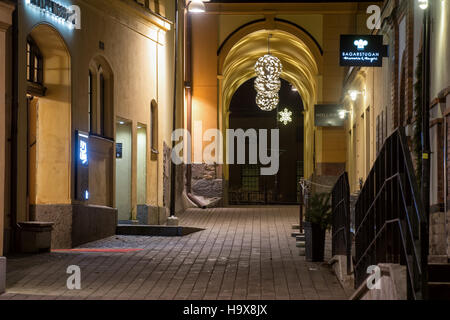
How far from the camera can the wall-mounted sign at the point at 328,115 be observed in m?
30.5

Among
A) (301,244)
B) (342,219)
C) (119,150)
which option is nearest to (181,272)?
(342,219)

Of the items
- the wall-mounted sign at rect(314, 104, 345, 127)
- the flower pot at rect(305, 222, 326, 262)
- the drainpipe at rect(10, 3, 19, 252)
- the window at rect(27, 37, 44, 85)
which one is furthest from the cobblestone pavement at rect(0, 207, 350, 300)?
the wall-mounted sign at rect(314, 104, 345, 127)

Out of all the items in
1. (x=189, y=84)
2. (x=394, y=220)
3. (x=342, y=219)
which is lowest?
(x=342, y=219)

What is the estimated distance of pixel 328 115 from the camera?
1206 inches

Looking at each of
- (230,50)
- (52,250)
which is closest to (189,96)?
(230,50)

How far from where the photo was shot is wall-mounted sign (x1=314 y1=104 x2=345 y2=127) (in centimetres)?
3053

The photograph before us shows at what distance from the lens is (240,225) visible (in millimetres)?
20188

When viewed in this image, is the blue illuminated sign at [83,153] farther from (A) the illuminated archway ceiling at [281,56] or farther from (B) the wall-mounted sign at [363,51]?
(A) the illuminated archway ceiling at [281,56]

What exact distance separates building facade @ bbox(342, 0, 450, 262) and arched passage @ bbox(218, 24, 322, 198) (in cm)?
698

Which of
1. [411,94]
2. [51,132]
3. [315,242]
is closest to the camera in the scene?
[315,242]

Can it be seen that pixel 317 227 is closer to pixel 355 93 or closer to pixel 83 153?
pixel 83 153

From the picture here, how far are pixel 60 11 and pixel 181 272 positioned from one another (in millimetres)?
6014

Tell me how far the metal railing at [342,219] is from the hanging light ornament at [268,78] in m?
14.3
